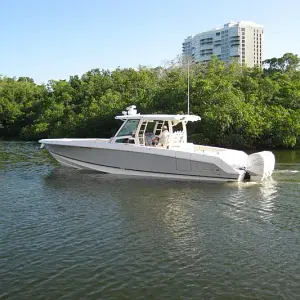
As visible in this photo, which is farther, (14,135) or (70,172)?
(14,135)

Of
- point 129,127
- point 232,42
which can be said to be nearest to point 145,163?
point 129,127

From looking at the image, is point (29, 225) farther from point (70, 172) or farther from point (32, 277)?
point (70, 172)

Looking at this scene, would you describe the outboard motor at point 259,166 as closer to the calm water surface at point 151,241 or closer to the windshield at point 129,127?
the calm water surface at point 151,241

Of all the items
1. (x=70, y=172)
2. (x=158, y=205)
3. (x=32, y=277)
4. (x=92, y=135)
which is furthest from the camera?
(x=92, y=135)

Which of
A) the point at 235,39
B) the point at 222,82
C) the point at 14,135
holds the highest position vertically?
the point at 235,39

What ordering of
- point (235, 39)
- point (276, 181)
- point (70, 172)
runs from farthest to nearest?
point (235, 39) → point (70, 172) → point (276, 181)

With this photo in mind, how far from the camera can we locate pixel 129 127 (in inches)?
815

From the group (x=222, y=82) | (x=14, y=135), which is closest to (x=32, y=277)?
(x=222, y=82)

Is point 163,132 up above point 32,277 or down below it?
above

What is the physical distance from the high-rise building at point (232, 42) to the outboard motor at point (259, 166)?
136861 millimetres

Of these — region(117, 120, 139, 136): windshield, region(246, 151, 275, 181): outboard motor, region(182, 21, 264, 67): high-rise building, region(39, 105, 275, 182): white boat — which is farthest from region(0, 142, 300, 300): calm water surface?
region(182, 21, 264, 67): high-rise building

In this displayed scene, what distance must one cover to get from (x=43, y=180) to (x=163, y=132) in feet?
19.4

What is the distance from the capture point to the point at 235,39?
500ft

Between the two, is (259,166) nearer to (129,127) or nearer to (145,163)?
(145,163)
